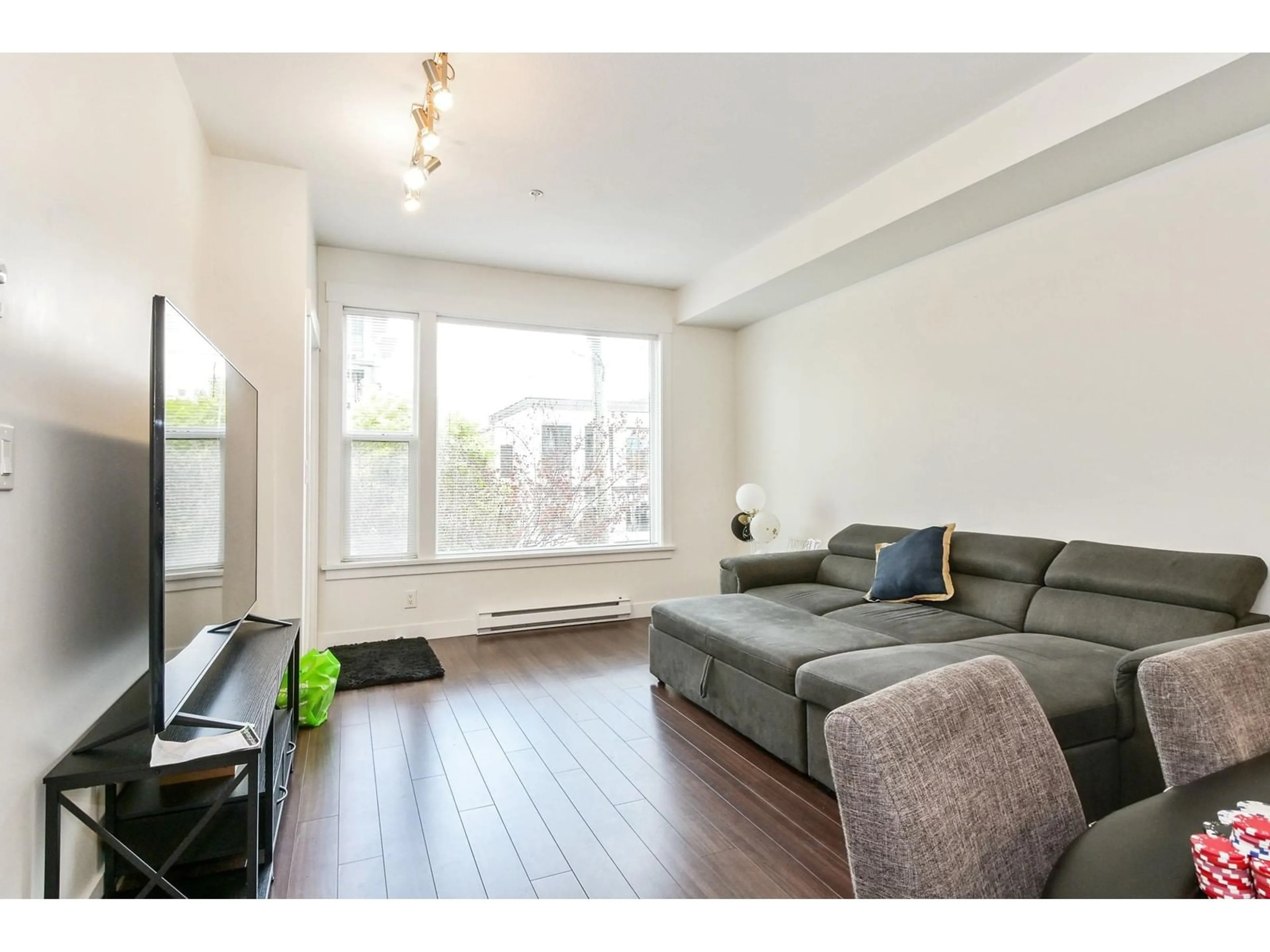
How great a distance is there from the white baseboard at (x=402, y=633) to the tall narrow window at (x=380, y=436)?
484mm

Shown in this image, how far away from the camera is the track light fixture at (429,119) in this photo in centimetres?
219

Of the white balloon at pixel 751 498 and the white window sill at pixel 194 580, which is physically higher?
the white balloon at pixel 751 498

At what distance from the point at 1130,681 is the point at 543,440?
3.80 m

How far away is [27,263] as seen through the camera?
1245 mm

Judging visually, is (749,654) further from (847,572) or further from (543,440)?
(543,440)

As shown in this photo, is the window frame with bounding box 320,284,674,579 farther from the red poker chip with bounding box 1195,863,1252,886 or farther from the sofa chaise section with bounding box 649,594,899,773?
the red poker chip with bounding box 1195,863,1252,886

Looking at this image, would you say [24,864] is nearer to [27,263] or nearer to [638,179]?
[27,263]

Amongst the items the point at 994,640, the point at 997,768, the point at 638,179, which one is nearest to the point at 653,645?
the point at 994,640

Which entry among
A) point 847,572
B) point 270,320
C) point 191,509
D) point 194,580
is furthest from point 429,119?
point 847,572

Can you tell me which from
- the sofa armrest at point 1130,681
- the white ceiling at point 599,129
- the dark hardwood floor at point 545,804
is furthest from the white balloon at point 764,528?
the sofa armrest at point 1130,681

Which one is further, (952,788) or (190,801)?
(190,801)

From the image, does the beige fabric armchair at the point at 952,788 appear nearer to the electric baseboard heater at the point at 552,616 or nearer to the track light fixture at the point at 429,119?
the track light fixture at the point at 429,119

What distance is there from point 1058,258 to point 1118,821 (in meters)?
3.01

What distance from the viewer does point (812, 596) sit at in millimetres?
3500
